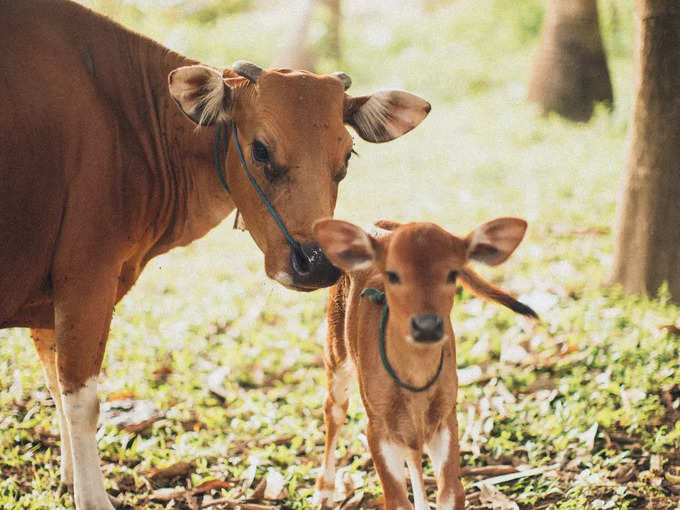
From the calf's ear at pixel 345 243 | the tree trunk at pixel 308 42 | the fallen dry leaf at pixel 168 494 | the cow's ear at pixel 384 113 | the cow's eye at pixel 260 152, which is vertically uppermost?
the tree trunk at pixel 308 42

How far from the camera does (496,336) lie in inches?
239

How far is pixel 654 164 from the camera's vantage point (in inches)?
235

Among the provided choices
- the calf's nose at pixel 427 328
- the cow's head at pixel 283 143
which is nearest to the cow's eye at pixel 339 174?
the cow's head at pixel 283 143

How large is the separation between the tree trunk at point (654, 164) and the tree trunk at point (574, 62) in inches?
239

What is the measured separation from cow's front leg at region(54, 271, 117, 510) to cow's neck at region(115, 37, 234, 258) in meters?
0.58

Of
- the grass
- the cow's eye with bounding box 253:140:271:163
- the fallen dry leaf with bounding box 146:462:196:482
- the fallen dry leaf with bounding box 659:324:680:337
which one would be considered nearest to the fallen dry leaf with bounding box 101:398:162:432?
the grass

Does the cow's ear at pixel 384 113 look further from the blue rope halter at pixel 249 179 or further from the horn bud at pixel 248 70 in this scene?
the blue rope halter at pixel 249 179

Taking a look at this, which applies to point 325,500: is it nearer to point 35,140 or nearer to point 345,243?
point 345,243

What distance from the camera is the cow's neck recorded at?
4.43m

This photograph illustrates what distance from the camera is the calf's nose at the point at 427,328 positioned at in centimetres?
296

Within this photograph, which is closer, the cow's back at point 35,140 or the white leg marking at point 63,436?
the cow's back at point 35,140

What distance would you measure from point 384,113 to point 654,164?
8.43ft

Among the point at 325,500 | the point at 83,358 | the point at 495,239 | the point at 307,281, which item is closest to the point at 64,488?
the point at 83,358

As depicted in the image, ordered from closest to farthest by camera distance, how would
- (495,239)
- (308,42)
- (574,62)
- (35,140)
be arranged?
1. (495,239)
2. (35,140)
3. (574,62)
4. (308,42)
